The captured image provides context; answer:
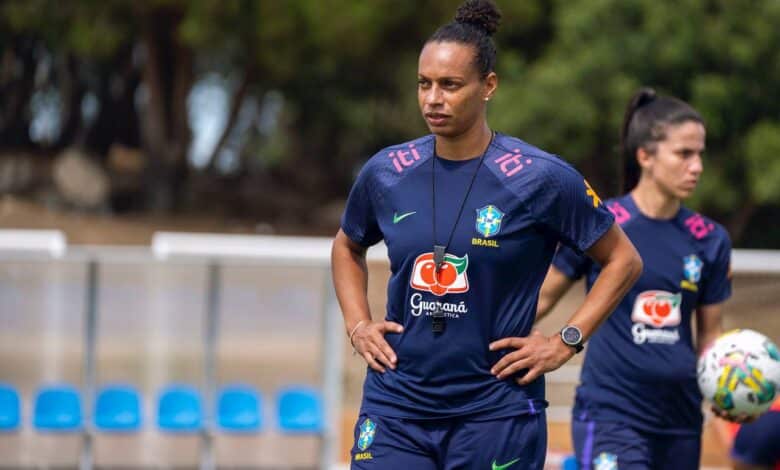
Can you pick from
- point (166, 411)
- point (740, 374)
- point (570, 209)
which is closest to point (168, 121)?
point (166, 411)

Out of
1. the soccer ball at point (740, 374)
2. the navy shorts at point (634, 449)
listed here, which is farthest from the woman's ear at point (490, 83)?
the navy shorts at point (634, 449)

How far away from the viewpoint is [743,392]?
5.42 metres

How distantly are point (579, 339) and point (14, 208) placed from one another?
25.9 metres

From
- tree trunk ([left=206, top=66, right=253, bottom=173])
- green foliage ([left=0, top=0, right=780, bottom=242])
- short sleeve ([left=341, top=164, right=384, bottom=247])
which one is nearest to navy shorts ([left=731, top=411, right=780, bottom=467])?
short sleeve ([left=341, top=164, right=384, bottom=247])

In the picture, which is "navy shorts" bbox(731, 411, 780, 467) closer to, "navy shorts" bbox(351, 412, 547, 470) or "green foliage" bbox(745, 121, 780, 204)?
"navy shorts" bbox(351, 412, 547, 470)

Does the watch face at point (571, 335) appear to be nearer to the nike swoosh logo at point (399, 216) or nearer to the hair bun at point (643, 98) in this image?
the nike swoosh logo at point (399, 216)

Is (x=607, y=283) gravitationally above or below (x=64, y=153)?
above

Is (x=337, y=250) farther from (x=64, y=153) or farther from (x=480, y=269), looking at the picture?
(x=64, y=153)

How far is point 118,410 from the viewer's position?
1230cm

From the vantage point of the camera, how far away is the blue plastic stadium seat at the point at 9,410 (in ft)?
39.0

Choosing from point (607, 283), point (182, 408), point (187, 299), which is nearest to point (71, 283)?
point (187, 299)

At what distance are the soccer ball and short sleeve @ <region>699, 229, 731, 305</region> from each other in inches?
9.6

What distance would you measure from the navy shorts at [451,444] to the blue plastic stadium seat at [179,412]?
822cm

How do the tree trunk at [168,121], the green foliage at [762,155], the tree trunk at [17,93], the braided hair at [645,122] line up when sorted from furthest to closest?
the tree trunk at [17,93] → the tree trunk at [168,121] → the green foliage at [762,155] → the braided hair at [645,122]
